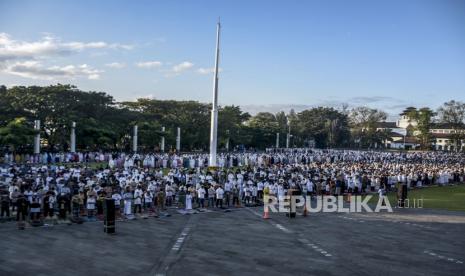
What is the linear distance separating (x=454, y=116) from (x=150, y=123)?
7167 centimetres

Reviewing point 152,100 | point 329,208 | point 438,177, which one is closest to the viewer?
point 329,208

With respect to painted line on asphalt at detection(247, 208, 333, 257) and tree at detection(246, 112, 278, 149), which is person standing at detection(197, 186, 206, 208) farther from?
tree at detection(246, 112, 278, 149)

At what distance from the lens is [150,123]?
176 feet

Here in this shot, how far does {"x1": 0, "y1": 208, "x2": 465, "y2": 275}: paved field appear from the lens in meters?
11.8

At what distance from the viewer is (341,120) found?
104000 millimetres

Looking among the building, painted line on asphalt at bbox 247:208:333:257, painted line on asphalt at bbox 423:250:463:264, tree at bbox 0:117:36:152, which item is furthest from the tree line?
painted line on asphalt at bbox 423:250:463:264

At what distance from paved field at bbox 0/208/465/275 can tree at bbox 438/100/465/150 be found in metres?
84.7

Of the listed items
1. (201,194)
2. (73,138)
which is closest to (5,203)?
(201,194)

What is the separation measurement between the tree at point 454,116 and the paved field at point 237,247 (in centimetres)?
8469

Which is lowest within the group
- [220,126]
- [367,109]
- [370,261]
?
[370,261]

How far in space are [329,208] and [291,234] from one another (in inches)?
302

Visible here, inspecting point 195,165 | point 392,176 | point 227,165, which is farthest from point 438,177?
point 195,165

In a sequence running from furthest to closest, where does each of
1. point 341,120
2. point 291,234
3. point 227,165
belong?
point 341,120
point 227,165
point 291,234

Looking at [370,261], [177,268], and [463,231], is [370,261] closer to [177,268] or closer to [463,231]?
[177,268]
